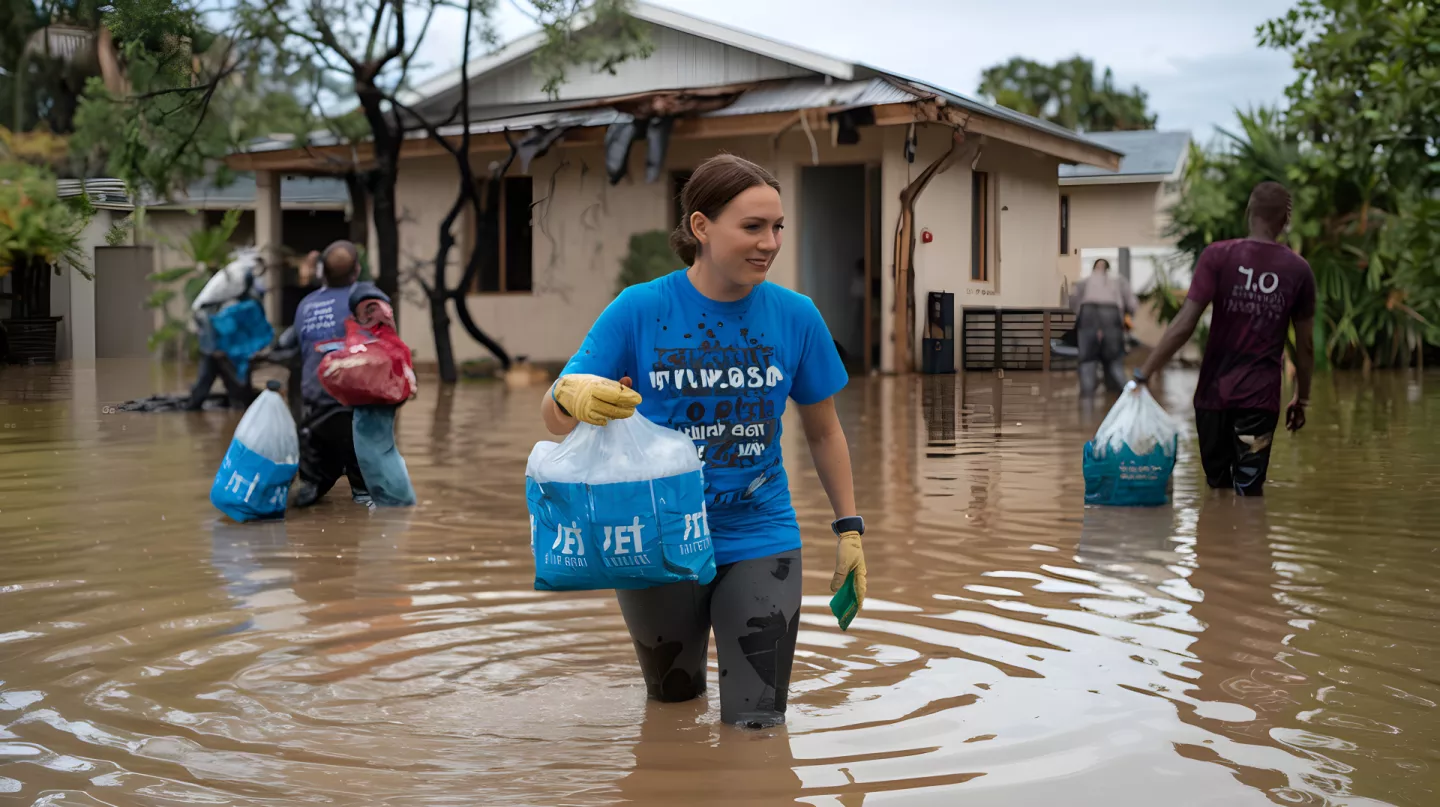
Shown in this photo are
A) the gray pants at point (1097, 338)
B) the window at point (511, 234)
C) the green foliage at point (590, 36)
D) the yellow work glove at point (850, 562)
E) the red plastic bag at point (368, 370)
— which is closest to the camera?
the yellow work glove at point (850, 562)

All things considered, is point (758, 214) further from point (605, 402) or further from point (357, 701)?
point (357, 701)

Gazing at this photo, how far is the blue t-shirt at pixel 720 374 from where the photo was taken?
3963mm

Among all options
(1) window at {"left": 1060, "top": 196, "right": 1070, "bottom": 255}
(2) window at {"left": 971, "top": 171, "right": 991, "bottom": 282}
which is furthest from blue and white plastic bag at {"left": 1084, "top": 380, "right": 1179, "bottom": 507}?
(1) window at {"left": 1060, "top": 196, "right": 1070, "bottom": 255}

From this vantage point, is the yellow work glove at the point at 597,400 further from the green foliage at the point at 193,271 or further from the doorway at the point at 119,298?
the green foliage at the point at 193,271

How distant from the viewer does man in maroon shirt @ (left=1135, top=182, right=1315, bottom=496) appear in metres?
8.42

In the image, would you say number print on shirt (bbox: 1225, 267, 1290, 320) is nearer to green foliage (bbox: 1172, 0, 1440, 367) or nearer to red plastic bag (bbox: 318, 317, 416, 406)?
red plastic bag (bbox: 318, 317, 416, 406)

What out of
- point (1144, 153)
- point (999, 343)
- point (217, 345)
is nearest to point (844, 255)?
point (999, 343)

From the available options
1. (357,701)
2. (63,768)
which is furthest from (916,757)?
(63,768)

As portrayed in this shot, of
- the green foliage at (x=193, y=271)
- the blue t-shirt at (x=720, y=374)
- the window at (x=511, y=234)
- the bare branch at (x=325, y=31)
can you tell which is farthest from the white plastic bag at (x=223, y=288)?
the blue t-shirt at (x=720, y=374)

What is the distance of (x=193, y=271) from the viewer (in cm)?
1280

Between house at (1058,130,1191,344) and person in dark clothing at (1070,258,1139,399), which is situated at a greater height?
house at (1058,130,1191,344)

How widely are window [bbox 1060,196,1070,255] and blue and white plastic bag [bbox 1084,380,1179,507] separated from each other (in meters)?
19.1

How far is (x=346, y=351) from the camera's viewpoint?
8.74 meters

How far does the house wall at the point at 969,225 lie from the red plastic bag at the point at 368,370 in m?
14.6
